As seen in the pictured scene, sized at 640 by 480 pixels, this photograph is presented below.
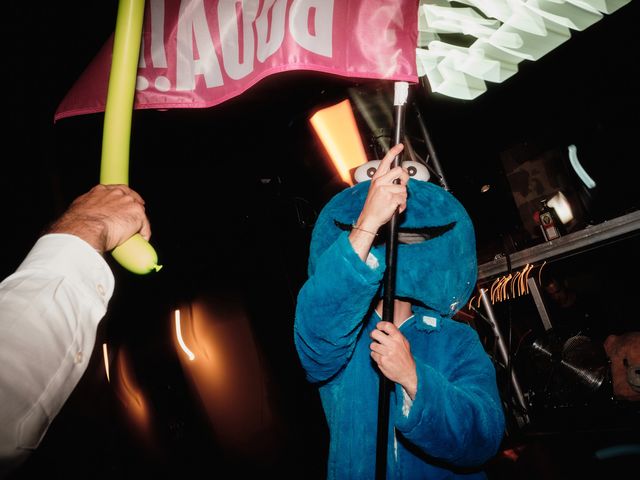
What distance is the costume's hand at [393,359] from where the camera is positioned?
4.62 feet

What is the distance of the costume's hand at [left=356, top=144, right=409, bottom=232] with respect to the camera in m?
1.35

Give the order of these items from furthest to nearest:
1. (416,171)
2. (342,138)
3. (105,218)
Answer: (342,138), (416,171), (105,218)

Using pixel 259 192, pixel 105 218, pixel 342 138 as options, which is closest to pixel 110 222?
pixel 105 218

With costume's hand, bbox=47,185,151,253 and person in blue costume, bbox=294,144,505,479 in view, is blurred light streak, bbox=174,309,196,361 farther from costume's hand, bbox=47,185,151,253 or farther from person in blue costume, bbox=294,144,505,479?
costume's hand, bbox=47,185,151,253

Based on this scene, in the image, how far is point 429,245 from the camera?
6.86ft

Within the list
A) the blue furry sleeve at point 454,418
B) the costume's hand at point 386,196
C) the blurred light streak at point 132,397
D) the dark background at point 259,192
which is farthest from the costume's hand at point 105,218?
the blurred light streak at point 132,397

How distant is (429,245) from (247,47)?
157 centimetres

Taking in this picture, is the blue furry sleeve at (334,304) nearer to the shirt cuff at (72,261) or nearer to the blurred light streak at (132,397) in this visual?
the shirt cuff at (72,261)

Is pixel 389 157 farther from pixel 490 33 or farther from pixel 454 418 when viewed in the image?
pixel 490 33

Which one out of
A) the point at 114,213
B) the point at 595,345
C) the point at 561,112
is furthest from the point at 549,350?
the point at 561,112

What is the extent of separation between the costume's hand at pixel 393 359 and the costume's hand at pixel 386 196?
1.43 feet

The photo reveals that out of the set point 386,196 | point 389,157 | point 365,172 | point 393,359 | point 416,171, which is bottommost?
point 393,359

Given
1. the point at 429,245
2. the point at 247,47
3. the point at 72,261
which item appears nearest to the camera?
the point at 72,261

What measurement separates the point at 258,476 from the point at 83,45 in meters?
7.23
